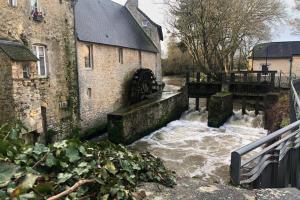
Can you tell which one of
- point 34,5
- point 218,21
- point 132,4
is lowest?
point 34,5

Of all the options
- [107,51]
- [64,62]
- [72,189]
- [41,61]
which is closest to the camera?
[72,189]

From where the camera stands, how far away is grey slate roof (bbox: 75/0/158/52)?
51.0 ft

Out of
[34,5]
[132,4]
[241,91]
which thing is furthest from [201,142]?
[132,4]

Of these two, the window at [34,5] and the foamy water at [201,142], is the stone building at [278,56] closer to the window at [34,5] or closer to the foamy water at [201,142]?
the foamy water at [201,142]

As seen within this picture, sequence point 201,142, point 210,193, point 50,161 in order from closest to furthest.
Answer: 1. point 50,161
2. point 210,193
3. point 201,142

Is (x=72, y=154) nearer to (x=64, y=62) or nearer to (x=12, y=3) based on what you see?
(x=12, y=3)

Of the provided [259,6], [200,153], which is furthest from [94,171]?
[259,6]

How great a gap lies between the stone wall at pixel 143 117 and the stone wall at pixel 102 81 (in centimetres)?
192

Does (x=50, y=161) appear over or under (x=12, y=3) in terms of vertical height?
under

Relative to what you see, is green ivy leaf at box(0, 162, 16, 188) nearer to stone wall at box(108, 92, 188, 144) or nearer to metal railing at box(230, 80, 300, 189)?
metal railing at box(230, 80, 300, 189)

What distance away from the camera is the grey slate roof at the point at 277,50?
1305 inches

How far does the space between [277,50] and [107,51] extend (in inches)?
992

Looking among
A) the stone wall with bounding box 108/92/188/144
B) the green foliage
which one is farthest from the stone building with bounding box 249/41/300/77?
the green foliage

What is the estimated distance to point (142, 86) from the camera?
19.3m
